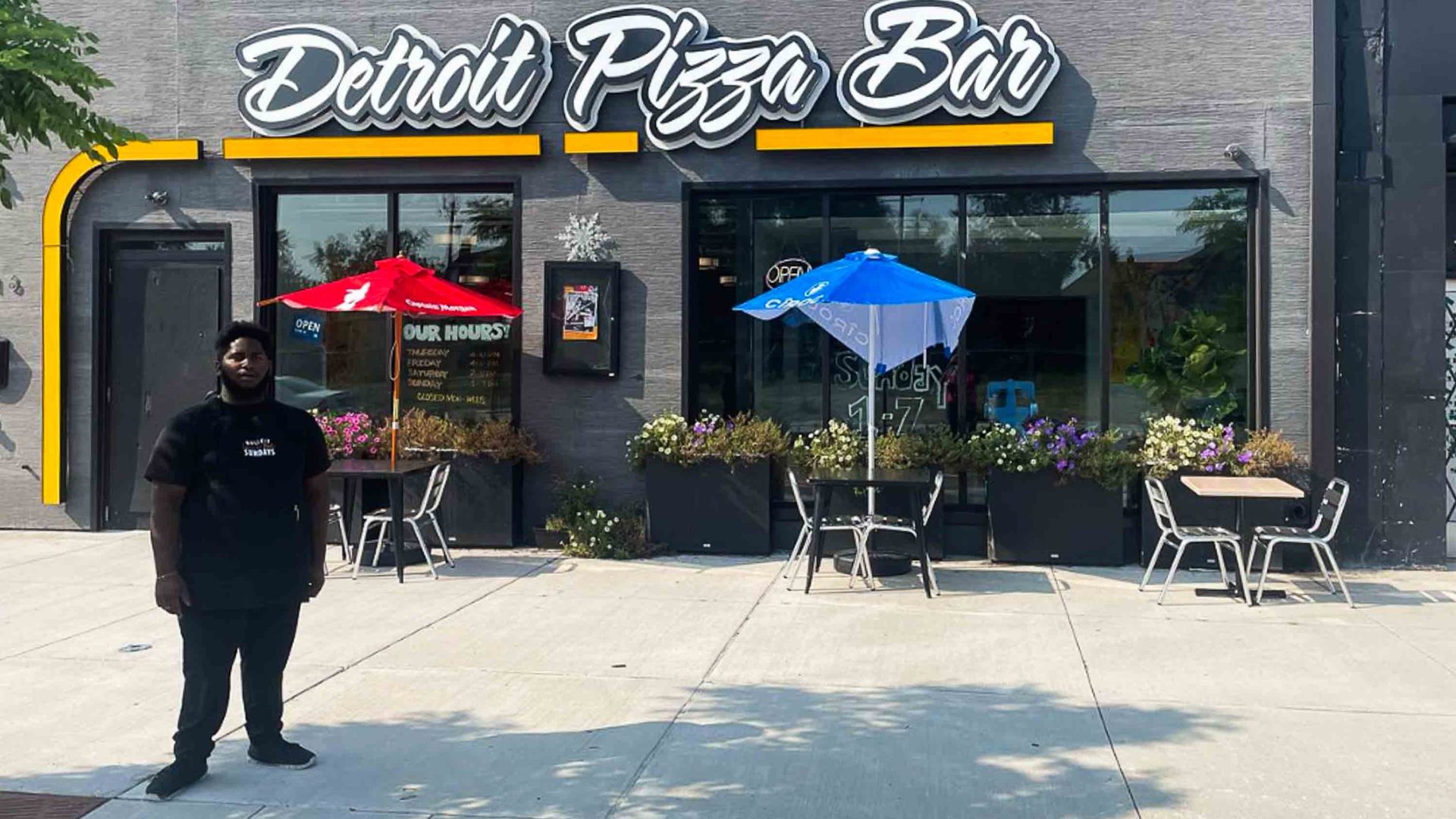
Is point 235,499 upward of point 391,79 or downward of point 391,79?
downward

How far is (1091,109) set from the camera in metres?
10.3

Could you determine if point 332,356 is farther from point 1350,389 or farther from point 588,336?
point 1350,389

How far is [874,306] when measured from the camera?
9.32 metres

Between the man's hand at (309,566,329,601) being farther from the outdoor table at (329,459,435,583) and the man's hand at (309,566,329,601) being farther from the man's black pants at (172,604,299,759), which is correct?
the outdoor table at (329,459,435,583)

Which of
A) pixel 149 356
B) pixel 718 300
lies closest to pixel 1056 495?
pixel 718 300

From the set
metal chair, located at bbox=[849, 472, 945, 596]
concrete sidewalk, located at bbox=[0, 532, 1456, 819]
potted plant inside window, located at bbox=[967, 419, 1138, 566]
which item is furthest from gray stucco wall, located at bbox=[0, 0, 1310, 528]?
metal chair, located at bbox=[849, 472, 945, 596]

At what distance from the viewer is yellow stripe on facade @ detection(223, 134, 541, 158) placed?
1089 centimetres

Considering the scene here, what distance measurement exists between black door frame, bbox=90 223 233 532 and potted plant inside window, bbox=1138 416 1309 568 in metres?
8.07

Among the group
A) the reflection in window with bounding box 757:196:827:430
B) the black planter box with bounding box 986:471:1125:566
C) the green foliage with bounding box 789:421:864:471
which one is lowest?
the black planter box with bounding box 986:471:1125:566

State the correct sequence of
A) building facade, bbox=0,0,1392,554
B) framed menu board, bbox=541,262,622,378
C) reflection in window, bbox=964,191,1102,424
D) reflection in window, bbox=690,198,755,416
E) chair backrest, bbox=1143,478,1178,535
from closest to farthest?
chair backrest, bbox=1143,478,1178,535, building facade, bbox=0,0,1392,554, reflection in window, bbox=964,191,1102,424, framed menu board, bbox=541,262,622,378, reflection in window, bbox=690,198,755,416

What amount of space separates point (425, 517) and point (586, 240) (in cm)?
272

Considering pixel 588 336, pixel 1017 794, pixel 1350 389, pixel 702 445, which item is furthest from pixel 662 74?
pixel 1017 794

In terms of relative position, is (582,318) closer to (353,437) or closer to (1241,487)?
(353,437)

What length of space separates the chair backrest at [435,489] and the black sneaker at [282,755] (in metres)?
4.54
